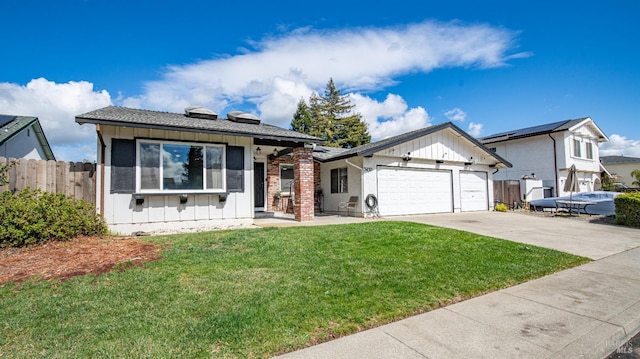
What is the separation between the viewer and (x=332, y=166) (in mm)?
15281

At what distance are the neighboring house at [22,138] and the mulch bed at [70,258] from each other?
26.4 feet

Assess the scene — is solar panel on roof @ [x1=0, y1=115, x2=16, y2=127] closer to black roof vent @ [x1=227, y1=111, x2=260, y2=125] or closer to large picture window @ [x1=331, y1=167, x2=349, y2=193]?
black roof vent @ [x1=227, y1=111, x2=260, y2=125]

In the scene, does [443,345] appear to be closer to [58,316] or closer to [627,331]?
[627,331]

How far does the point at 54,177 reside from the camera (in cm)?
732

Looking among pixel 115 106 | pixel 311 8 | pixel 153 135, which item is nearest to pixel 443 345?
pixel 153 135

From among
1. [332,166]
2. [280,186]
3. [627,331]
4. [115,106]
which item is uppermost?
[115,106]

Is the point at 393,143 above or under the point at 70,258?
above

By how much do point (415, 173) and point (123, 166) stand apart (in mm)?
11604

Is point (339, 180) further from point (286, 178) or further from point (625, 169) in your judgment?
point (625, 169)

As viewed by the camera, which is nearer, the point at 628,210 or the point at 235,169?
the point at 235,169

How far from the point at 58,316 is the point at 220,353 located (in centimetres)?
196

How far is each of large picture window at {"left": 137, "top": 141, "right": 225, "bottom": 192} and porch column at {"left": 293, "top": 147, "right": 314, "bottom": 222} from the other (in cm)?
257

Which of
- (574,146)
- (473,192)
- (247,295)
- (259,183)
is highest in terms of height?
(574,146)

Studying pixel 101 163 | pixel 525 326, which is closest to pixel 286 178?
pixel 101 163
